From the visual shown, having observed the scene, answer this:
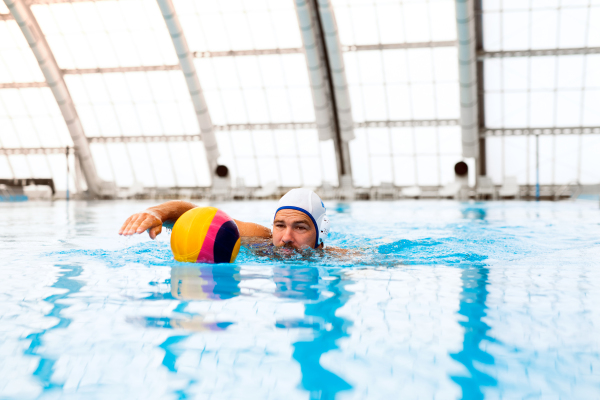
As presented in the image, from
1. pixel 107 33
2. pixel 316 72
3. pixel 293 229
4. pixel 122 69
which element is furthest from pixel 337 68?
pixel 293 229

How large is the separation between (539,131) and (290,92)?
1027 cm

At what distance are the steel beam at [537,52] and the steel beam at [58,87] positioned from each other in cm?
1748

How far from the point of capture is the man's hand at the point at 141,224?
3.46 metres

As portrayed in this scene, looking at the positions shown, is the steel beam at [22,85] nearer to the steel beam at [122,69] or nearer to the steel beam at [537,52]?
the steel beam at [122,69]

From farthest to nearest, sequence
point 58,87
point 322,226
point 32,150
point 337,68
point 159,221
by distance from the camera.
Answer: point 32,150 < point 58,87 < point 337,68 < point 322,226 < point 159,221

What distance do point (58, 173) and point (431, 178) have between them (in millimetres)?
17528

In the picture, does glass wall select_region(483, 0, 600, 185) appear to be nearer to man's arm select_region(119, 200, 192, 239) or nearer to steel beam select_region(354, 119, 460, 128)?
steel beam select_region(354, 119, 460, 128)

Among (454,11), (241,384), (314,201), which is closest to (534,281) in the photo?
(314,201)

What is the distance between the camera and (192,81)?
22.7 m

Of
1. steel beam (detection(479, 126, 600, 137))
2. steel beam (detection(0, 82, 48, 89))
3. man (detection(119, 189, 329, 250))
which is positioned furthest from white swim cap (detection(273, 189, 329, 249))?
steel beam (detection(0, 82, 48, 89))

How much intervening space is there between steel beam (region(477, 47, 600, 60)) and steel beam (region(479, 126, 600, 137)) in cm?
295

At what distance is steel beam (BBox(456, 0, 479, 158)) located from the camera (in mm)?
18984

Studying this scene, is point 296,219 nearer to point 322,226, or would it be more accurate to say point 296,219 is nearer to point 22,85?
point 322,226

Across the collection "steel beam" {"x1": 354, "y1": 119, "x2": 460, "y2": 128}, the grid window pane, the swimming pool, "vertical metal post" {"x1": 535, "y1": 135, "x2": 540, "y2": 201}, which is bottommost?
"vertical metal post" {"x1": 535, "y1": 135, "x2": 540, "y2": 201}
